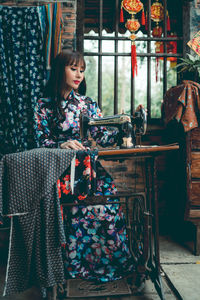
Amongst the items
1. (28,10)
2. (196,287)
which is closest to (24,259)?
(196,287)

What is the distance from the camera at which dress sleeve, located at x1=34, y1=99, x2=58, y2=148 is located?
2.56 m

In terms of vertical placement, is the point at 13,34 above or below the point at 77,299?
above

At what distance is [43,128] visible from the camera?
8.66 ft

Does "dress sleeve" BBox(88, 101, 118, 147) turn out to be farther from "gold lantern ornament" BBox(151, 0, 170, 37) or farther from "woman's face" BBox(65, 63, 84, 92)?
"gold lantern ornament" BBox(151, 0, 170, 37)

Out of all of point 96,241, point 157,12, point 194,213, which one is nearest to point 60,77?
point 96,241

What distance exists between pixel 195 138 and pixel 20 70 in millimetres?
2045

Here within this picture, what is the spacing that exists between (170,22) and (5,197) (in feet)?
12.0

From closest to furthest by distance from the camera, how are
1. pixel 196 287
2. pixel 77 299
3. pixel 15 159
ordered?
pixel 15 159 → pixel 77 299 → pixel 196 287

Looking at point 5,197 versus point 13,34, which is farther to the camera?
point 13,34

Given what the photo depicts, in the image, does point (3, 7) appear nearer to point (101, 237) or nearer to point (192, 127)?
point (192, 127)

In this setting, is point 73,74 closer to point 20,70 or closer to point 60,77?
point 60,77

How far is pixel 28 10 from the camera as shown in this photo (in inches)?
127

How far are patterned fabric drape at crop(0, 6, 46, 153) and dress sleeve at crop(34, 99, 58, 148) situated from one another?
544 mm

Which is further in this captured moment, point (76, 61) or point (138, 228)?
point (76, 61)
